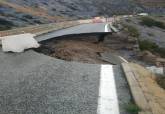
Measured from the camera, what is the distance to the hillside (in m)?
48.7

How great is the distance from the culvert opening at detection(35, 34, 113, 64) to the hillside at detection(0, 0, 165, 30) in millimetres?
11959

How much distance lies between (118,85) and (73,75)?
1894 mm

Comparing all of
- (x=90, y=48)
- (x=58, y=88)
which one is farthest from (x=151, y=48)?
(x=58, y=88)

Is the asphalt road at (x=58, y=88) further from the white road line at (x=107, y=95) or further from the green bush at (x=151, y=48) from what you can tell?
the green bush at (x=151, y=48)

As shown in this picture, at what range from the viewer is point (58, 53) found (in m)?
20.7

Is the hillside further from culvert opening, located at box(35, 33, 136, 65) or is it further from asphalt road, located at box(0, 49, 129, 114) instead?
asphalt road, located at box(0, 49, 129, 114)

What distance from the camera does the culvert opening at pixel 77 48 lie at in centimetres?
1997

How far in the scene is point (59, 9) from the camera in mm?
77750

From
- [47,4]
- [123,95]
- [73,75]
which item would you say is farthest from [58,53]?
[47,4]

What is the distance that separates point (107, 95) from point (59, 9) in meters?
68.3

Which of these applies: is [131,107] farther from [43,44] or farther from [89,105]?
[43,44]

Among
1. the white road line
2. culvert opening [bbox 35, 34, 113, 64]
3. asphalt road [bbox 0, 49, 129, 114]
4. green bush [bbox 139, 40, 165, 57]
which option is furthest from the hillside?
the white road line

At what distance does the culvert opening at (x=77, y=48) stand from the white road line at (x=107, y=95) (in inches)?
229


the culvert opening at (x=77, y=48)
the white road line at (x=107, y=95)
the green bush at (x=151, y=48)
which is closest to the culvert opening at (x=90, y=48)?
the culvert opening at (x=77, y=48)
